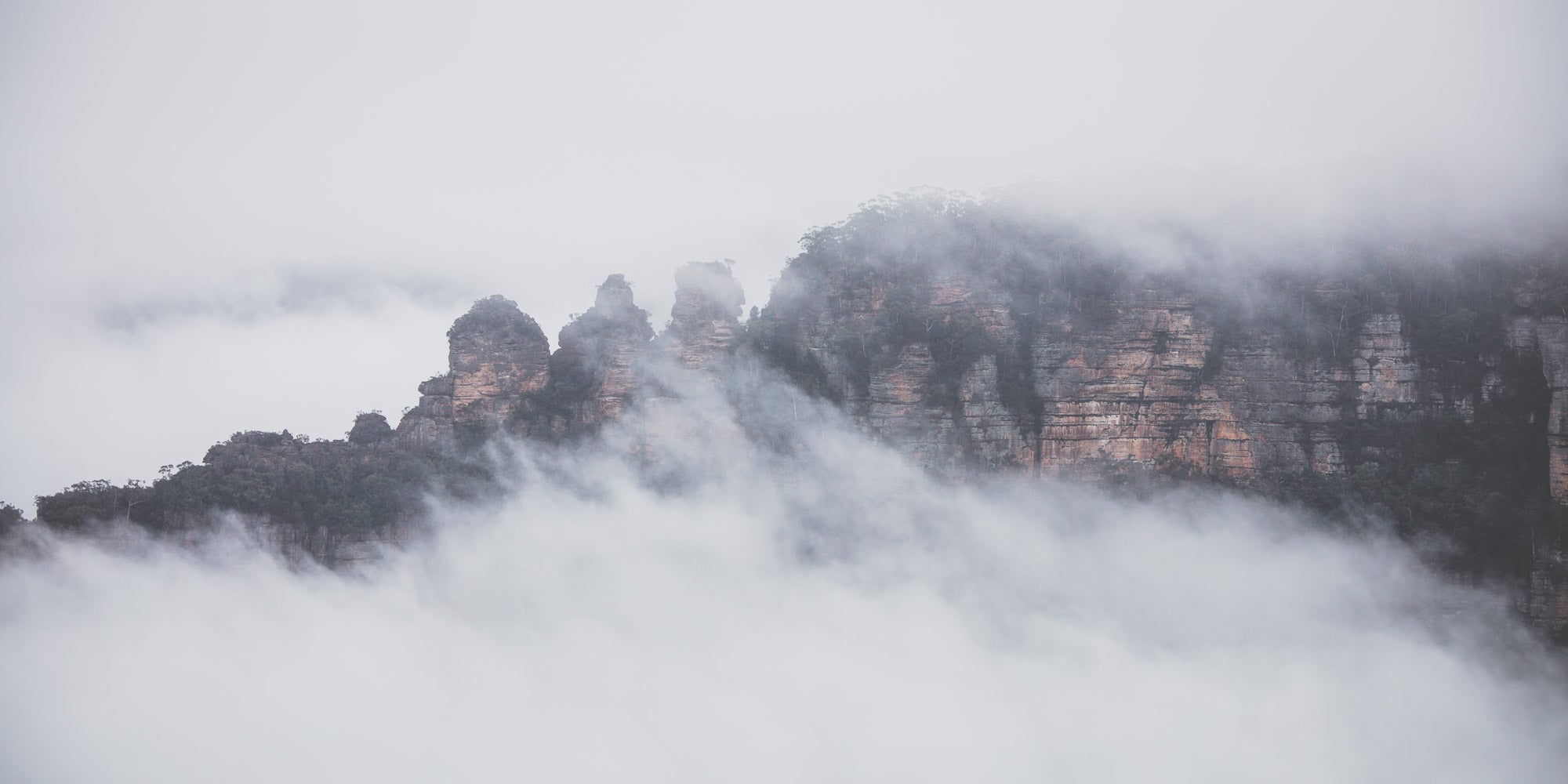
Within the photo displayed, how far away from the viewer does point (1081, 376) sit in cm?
4525

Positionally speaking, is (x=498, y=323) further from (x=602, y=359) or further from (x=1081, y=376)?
(x=1081, y=376)

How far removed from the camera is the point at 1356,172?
46.8 m

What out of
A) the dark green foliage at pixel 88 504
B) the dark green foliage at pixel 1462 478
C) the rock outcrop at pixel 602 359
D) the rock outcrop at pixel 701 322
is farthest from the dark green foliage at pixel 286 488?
the dark green foliage at pixel 1462 478

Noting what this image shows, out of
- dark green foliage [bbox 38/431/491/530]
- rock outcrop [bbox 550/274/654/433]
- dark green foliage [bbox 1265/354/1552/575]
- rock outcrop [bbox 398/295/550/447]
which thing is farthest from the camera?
rock outcrop [bbox 398/295/550/447]

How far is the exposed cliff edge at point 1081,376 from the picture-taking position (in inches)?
1660

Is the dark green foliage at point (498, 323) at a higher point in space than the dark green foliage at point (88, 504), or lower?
higher

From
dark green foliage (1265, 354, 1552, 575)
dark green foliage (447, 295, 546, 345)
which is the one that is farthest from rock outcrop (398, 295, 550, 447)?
dark green foliage (1265, 354, 1552, 575)

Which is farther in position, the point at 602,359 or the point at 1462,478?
the point at 602,359

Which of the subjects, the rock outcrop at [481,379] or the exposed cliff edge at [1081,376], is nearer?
the exposed cliff edge at [1081,376]

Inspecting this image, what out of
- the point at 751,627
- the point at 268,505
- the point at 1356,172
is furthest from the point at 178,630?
the point at 1356,172

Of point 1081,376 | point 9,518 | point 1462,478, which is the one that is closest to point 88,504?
point 9,518

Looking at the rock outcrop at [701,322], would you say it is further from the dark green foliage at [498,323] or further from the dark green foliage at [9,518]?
the dark green foliage at [9,518]

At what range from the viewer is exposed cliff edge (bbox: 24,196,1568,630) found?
138 feet

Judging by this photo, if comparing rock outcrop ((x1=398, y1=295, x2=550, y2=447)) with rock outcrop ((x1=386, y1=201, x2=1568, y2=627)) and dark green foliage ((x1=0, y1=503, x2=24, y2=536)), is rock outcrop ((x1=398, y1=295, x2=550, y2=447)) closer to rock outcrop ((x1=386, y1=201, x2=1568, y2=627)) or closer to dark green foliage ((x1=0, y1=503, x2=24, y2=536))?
rock outcrop ((x1=386, y1=201, x2=1568, y2=627))
